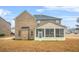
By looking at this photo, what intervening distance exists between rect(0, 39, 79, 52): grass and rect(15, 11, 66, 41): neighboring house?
10 centimetres

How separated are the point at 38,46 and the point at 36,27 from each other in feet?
1.25

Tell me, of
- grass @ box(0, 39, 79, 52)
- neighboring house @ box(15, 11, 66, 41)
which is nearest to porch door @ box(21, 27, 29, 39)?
neighboring house @ box(15, 11, 66, 41)

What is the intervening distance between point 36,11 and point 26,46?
0.72 meters

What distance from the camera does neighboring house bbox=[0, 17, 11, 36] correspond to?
20.1 ft

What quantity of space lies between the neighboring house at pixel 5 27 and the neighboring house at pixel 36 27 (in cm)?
16

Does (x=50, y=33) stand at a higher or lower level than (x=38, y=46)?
higher

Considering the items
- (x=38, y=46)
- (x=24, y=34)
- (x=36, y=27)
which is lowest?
(x=38, y=46)

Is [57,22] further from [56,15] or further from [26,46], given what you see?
[26,46]

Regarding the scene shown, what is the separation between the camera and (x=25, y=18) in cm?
616

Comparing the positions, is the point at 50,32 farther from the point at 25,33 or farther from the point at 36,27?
the point at 25,33

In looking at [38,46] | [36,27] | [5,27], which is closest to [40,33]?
[36,27]

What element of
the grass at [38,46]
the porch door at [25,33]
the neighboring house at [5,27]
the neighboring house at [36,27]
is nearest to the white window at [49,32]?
the neighboring house at [36,27]

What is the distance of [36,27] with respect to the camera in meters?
6.18
